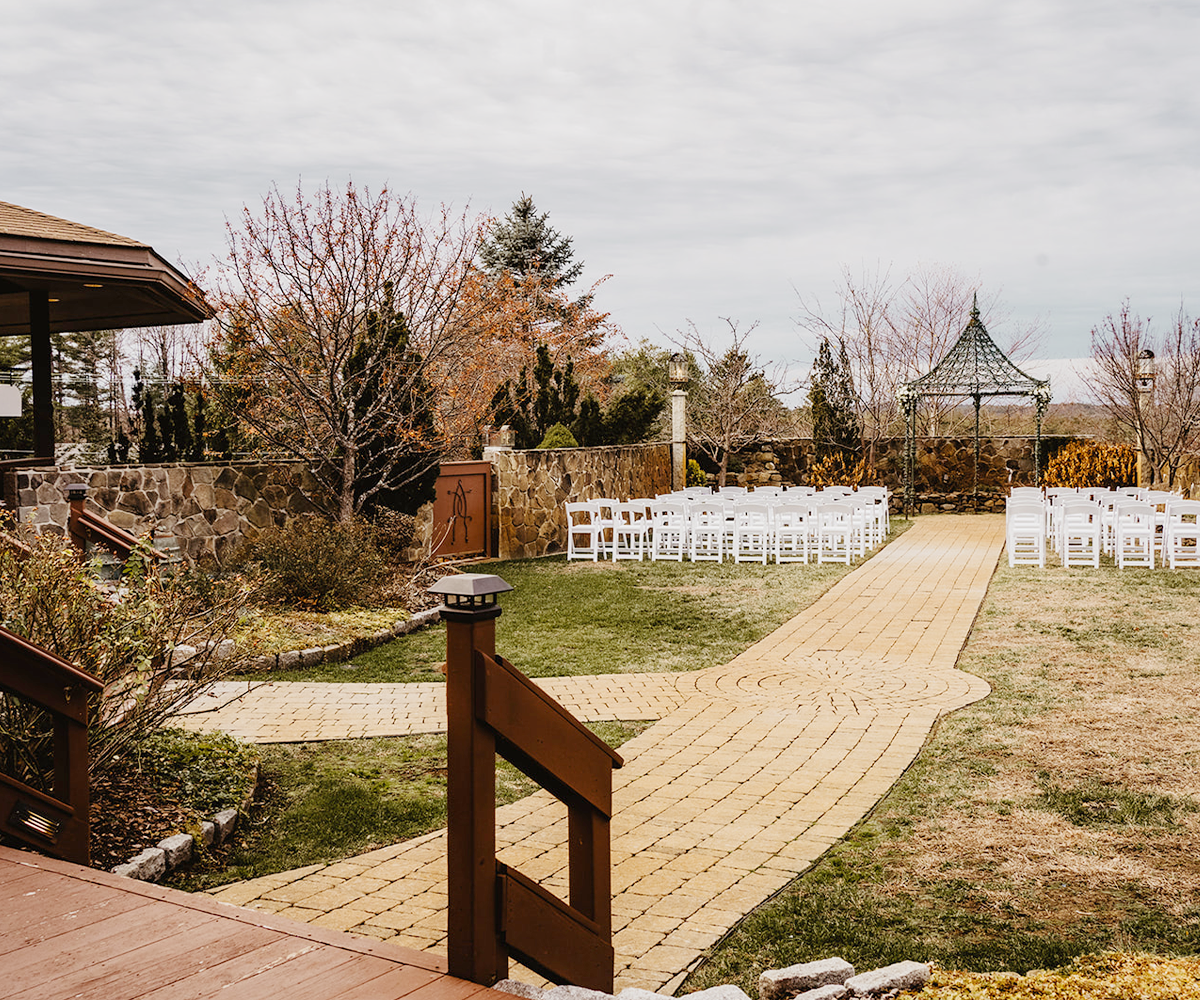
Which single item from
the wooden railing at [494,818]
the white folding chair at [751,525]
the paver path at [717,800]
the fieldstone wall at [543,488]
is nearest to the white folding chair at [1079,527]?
the white folding chair at [751,525]

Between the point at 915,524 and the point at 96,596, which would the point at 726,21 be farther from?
the point at 96,596

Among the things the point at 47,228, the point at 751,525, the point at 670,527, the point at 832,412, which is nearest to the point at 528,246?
the point at 832,412

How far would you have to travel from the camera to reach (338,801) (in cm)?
543

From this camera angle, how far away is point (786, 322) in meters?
30.6

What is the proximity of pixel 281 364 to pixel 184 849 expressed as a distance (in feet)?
27.0

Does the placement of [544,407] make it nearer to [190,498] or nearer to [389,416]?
[389,416]

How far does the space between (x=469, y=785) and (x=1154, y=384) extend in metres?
22.7

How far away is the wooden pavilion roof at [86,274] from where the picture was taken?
9414mm

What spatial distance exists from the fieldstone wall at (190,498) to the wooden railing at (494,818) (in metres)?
9.68

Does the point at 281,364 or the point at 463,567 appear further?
the point at 463,567

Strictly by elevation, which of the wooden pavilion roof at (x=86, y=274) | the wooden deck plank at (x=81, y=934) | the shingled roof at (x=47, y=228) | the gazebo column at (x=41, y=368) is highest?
the shingled roof at (x=47, y=228)

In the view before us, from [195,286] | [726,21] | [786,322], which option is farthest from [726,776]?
[786,322]

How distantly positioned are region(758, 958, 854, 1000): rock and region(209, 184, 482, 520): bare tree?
985cm

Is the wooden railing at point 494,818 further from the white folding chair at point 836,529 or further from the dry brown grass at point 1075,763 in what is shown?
the white folding chair at point 836,529
